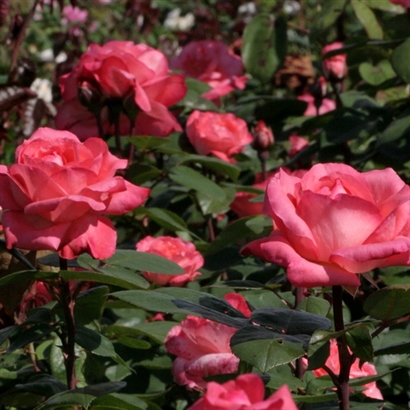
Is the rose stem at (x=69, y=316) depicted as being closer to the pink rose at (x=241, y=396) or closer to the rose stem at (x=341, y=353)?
the rose stem at (x=341, y=353)

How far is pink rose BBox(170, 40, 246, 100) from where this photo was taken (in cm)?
216

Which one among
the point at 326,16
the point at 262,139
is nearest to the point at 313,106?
the point at 326,16

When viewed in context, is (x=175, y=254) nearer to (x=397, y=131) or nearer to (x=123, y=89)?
(x=123, y=89)

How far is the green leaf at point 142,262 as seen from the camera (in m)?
1.01

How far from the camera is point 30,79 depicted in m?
2.07

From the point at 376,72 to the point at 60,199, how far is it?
4.25ft

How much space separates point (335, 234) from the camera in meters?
0.78

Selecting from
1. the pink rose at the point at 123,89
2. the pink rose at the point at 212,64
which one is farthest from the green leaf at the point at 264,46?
the pink rose at the point at 123,89

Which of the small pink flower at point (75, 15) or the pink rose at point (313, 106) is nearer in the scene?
the pink rose at point (313, 106)

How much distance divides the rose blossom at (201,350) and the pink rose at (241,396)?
1.62 ft

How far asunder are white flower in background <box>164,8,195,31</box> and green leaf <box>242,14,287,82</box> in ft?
9.83

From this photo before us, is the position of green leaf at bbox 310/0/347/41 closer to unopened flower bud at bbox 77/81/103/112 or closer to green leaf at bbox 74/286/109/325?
unopened flower bud at bbox 77/81/103/112

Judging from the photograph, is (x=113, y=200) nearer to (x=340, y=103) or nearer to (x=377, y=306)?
(x=377, y=306)

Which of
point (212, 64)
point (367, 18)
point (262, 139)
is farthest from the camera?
point (212, 64)
